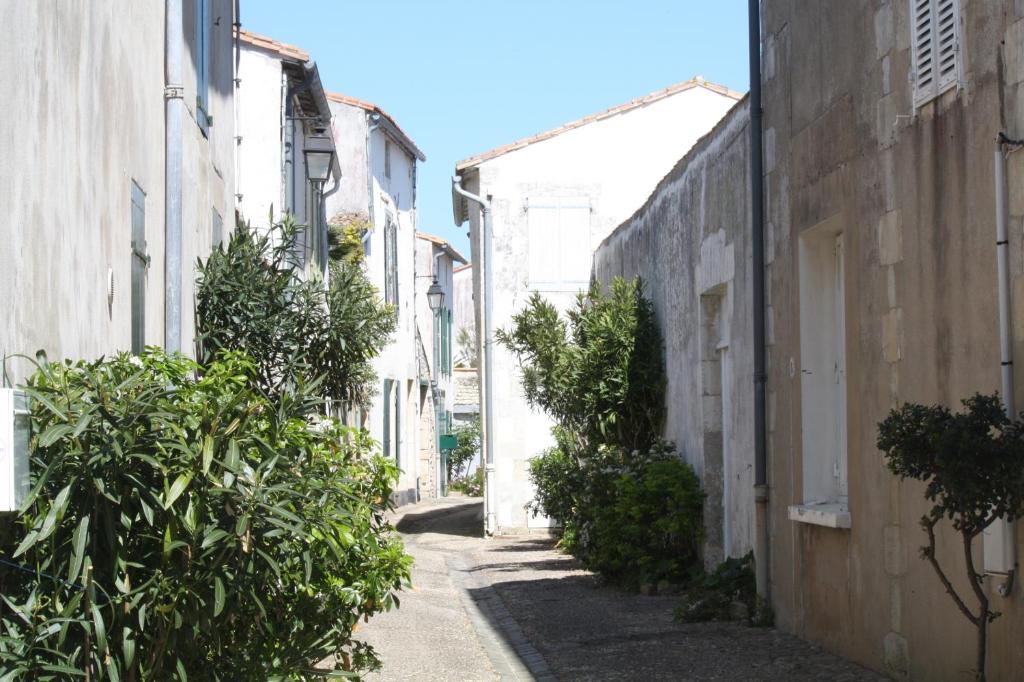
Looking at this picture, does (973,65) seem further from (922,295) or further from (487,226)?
(487,226)

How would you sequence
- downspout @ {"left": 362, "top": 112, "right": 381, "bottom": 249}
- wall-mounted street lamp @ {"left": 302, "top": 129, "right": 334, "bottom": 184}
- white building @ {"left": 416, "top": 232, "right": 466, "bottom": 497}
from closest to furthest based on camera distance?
1. wall-mounted street lamp @ {"left": 302, "top": 129, "right": 334, "bottom": 184}
2. downspout @ {"left": 362, "top": 112, "right": 381, "bottom": 249}
3. white building @ {"left": 416, "top": 232, "right": 466, "bottom": 497}

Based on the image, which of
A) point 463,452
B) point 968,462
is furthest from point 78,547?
point 463,452

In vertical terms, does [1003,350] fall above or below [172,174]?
below

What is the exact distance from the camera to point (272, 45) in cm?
1778

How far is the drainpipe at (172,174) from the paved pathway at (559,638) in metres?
2.61

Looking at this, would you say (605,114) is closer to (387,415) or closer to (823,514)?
(387,415)

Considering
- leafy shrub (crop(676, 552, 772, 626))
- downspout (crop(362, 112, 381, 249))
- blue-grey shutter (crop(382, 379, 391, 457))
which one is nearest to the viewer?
leafy shrub (crop(676, 552, 772, 626))

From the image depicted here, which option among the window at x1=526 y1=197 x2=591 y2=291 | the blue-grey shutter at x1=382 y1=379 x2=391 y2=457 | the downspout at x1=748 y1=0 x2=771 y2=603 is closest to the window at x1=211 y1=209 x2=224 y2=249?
the downspout at x1=748 y1=0 x2=771 y2=603

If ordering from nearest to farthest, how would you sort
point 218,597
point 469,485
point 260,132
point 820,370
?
point 218,597 → point 820,370 → point 260,132 → point 469,485

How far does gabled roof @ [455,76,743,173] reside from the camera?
20.0m

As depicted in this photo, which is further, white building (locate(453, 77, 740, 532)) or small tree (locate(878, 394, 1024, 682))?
white building (locate(453, 77, 740, 532))

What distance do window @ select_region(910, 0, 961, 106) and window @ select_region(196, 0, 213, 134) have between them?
5897 millimetres

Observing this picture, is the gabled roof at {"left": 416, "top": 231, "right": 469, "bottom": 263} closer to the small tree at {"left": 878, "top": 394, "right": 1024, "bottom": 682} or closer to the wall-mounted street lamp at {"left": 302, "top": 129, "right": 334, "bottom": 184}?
the wall-mounted street lamp at {"left": 302, "top": 129, "right": 334, "bottom": 184}

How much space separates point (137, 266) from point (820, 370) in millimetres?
4232
